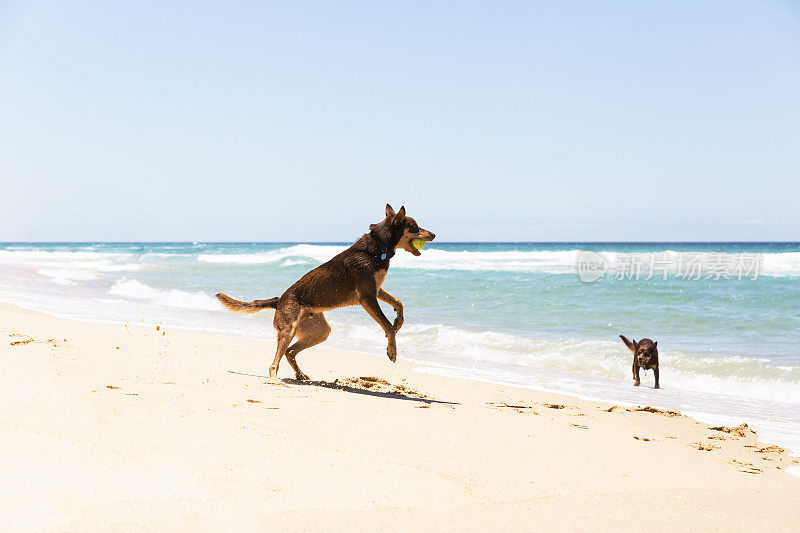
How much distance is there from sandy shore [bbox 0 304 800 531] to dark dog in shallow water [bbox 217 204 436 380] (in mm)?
760

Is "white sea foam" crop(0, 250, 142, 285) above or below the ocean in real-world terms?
below

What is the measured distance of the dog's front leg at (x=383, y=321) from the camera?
5672mm

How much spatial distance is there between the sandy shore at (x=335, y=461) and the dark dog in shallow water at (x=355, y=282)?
760 mm

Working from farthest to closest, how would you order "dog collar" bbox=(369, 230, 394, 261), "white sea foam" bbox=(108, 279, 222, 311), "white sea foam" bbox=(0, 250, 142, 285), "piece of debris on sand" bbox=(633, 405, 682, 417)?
"white sea foam" bbox=(0, 250, 142, 285) → "white sea foam" bbox=(108, 279, 222, 311) → "dog collar" bbox=(369, 230, 394, 261) → "piece of debris on sand" bbox=(633, 405, 682, 417)

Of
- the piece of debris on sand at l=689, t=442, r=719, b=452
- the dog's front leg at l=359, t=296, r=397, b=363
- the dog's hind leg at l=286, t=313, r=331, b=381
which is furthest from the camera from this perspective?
the dog's hind leg at l=286, t=313, r=331, b=381

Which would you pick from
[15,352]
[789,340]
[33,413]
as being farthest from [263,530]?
[789,340]

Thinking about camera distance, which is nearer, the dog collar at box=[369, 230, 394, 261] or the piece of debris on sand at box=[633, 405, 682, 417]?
the piece of debris on sand at box=[633, 405, 682, 417]

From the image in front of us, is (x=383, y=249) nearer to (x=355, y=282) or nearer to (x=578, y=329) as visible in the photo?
(x=355, y=282)

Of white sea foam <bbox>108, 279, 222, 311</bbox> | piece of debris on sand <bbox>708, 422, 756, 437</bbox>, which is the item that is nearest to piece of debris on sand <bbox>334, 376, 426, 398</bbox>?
piece of debris on sand <bbox>708, 422, 756, 437</bbox>

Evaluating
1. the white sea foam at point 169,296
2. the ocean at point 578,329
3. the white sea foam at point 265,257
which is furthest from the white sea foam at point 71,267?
the white sea foam at point 265,257

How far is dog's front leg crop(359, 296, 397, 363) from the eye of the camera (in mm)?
5672

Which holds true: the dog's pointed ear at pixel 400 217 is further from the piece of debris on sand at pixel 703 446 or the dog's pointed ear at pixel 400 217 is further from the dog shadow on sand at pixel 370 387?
the piece of debris on sand at pixel 703 446

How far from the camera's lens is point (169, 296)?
17078 mm

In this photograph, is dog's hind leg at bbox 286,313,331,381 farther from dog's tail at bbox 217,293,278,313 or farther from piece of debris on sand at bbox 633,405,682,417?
piece of debris on sand at bbox 633,405,682,417
